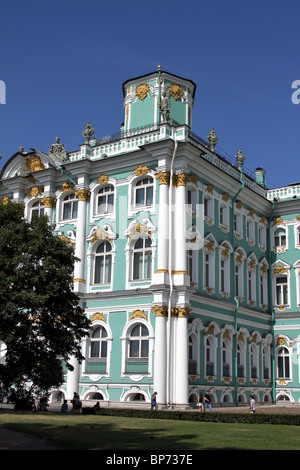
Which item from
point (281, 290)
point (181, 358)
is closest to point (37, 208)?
point (181, 358)

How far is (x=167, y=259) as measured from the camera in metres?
34.5

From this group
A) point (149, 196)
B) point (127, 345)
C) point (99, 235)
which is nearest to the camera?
point (127, 345)

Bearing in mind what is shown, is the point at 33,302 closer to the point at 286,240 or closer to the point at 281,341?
the point at 281,341

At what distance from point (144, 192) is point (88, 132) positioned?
263 inches

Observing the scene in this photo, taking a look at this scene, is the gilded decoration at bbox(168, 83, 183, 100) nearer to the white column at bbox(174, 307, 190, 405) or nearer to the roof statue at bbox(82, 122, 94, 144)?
the roof statue at bbox(82, 122, 94, 144)

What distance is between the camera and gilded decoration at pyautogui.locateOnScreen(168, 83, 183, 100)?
41562 mm

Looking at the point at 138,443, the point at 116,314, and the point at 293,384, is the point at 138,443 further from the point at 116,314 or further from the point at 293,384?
the point at 293,384

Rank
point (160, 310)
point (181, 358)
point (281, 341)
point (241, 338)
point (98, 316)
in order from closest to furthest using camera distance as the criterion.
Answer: point (181, 358)
point (160, 310)
point (98, 316)
point (241, 338)
point (281, 341)

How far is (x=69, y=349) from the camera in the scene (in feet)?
93.7

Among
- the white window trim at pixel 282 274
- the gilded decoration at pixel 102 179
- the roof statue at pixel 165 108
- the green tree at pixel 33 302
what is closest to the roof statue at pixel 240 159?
the white window trim at pixel 282 274

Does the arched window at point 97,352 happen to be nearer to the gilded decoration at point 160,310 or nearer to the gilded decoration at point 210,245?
the gilded decoration at point 160,310

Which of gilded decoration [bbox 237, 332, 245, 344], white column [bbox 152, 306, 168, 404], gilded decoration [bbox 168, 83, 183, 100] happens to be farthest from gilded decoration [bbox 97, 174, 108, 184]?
gilded decoration [bbox 237, 332, 245, 344]

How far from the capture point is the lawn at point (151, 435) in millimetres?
15148
